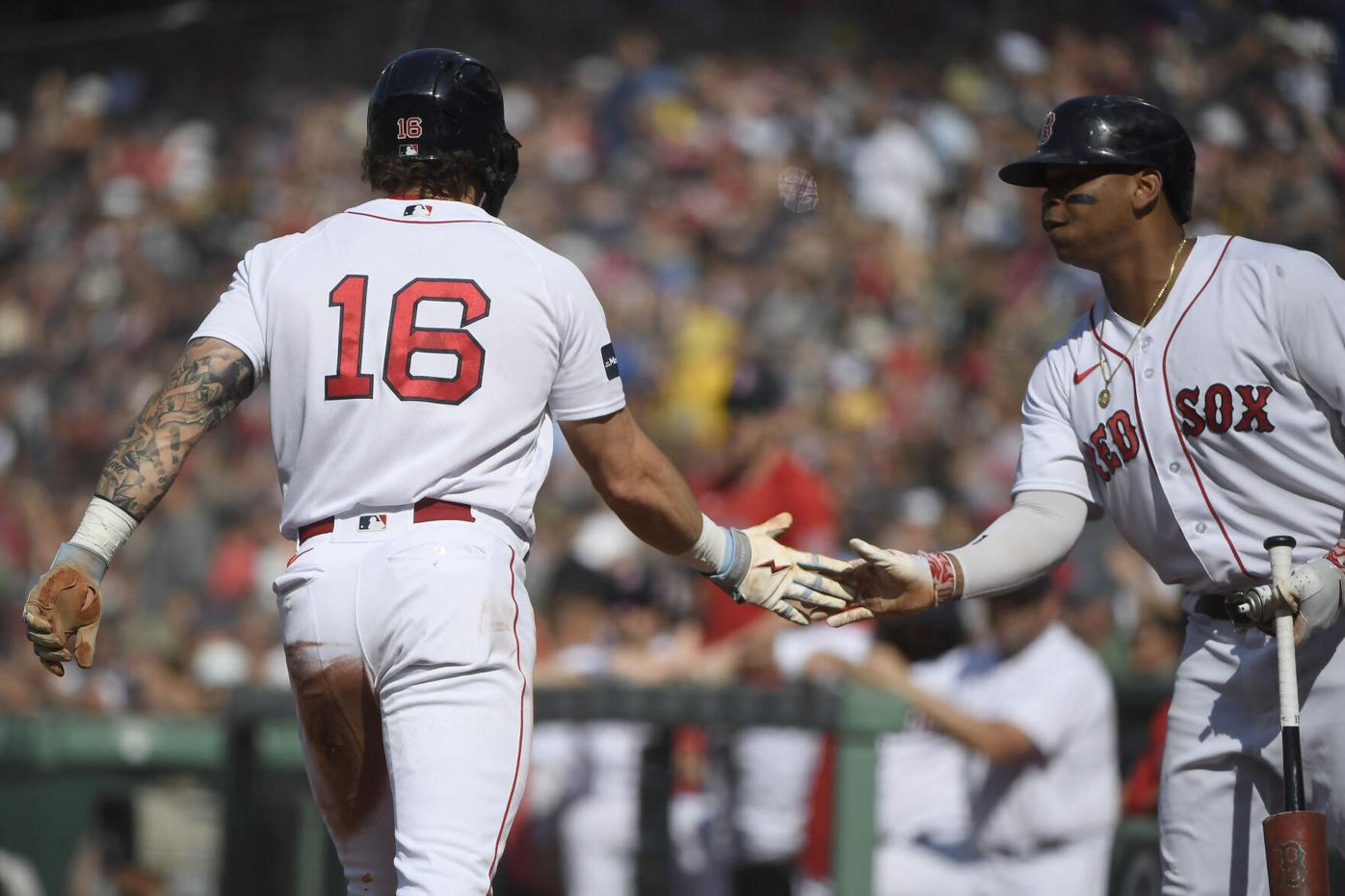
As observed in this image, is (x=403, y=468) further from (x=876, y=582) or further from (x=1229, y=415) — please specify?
(x=1229, y=415)

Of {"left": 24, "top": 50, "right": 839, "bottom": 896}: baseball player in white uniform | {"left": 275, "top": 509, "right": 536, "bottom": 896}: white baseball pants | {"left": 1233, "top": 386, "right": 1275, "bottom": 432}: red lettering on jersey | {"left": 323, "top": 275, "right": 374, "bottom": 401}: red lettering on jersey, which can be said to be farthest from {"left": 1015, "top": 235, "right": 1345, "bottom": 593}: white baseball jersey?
{"left": 323, "top": 275, "right": 374, "bottom": 401}: red lettering on jersey

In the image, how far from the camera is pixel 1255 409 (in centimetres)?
364

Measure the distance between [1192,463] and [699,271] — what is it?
861 centimetres

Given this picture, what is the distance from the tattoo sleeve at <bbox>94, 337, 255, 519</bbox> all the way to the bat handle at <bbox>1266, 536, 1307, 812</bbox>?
2.24m

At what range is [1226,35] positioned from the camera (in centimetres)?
920

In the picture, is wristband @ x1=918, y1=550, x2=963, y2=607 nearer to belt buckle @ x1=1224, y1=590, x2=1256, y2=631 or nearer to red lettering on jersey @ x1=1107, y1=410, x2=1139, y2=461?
red lettering on jersey @ x1=1107, y1=410, x2=1139, y2=461

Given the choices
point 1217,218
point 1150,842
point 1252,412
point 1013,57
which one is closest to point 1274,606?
point 1252,412

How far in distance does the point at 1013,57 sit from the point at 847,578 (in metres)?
8.13

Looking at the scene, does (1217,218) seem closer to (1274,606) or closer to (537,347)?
(1274,606)

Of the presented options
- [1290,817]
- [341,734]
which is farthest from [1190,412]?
[341,734]

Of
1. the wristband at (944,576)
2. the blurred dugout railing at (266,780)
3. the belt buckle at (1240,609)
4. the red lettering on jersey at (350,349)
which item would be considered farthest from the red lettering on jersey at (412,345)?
the blurred dugout railing at (266,780)

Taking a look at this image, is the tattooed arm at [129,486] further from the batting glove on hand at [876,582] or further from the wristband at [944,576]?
the wristband at [944,576]

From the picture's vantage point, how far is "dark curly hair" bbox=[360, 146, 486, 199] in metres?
3.52

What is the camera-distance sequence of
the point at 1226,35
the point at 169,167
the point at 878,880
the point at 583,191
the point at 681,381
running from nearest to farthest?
the point at 878,880 → the point at 1226,35 → the point at 681,381 → the point at 583,191 → the point at 169,167
